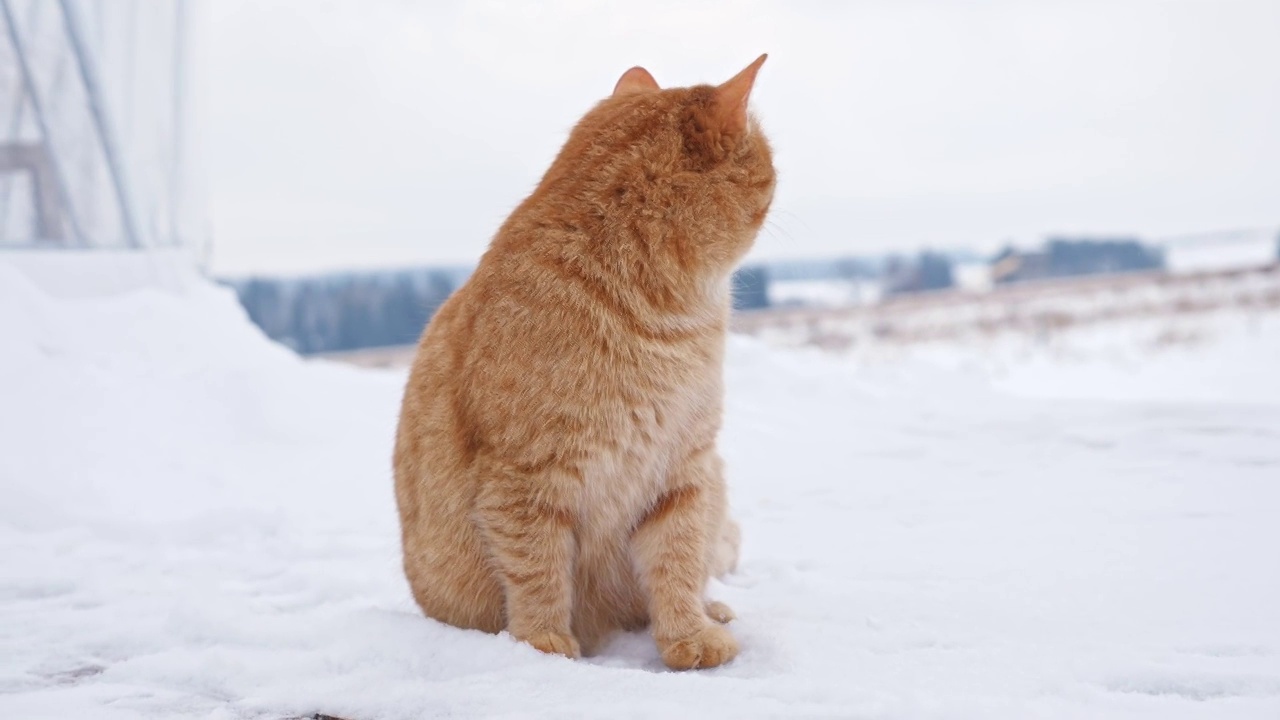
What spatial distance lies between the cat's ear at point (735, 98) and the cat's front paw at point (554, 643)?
0.91 metres

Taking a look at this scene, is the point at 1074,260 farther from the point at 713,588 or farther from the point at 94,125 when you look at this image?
the point at 94,125

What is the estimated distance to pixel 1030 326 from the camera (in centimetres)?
700

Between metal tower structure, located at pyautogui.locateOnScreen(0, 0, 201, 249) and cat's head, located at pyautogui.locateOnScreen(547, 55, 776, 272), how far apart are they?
3324 mm

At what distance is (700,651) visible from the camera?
154cm

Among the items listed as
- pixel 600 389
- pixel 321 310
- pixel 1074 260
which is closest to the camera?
pixel 600 389

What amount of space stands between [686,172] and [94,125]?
4.16m

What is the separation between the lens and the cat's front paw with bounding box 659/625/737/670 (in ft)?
5.02

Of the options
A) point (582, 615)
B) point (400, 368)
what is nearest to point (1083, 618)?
point (582, 615)

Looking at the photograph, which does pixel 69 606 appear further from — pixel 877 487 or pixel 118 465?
pixel 877 487

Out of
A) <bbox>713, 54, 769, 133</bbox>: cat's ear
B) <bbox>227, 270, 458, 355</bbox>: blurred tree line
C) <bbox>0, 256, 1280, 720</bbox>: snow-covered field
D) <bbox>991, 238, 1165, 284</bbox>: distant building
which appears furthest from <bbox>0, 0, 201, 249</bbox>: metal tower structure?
<bbox>991, 238, 1165, 284</bbox>: distant building

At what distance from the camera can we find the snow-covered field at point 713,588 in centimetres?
139

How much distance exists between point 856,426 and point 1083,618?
2520mm

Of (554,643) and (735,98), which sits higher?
(735,98)

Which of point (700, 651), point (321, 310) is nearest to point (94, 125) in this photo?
point (321, 310)
